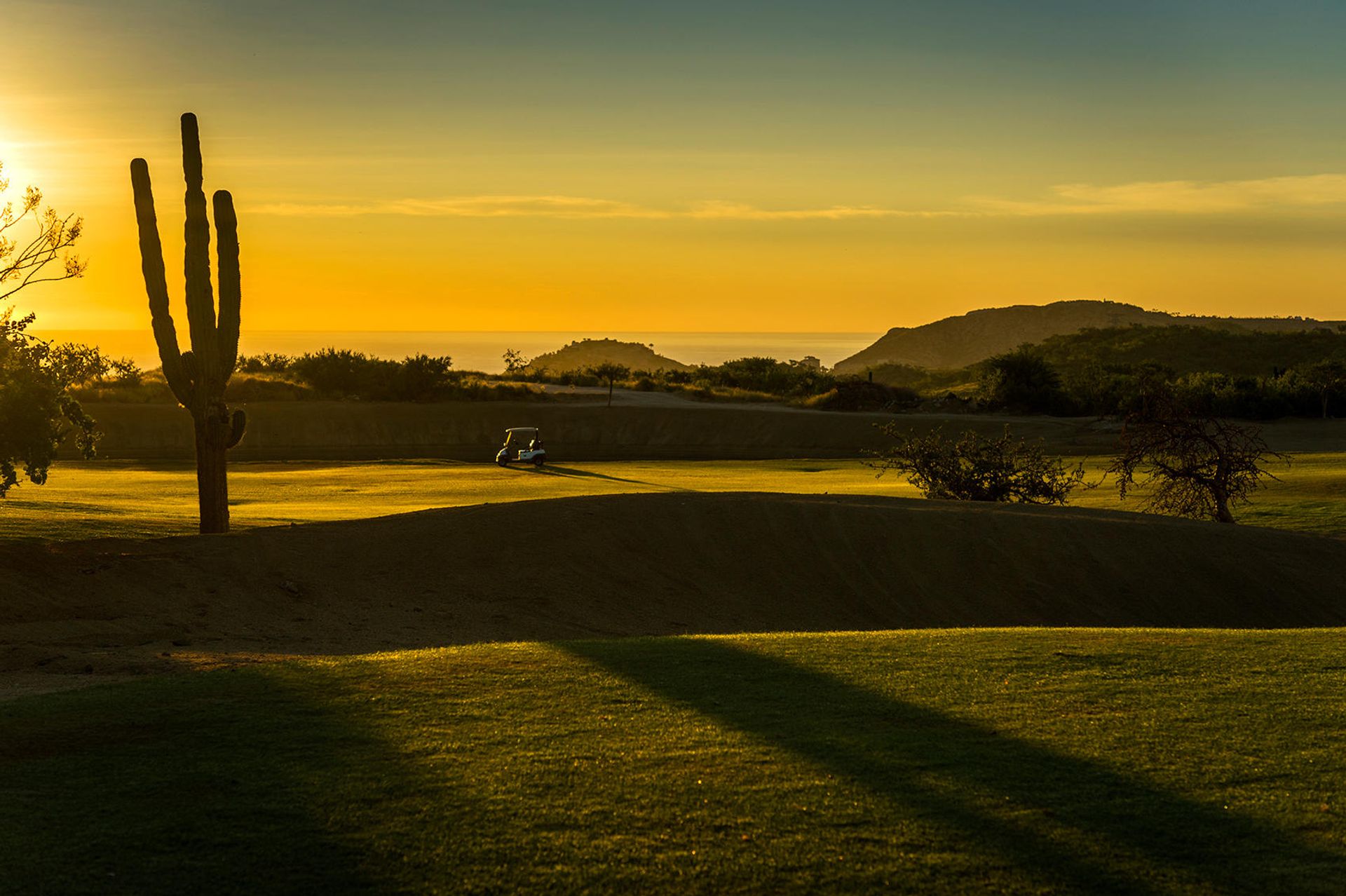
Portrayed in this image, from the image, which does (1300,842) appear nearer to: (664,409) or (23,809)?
(23,809)

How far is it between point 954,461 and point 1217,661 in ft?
63.5

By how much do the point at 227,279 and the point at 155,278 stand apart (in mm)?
1269

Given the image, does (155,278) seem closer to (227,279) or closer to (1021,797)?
(227,279)

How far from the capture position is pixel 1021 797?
294 inches

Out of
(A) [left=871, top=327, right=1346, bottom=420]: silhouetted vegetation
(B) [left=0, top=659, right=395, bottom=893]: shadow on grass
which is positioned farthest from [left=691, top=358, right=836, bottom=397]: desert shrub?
(B) [left=0, top=659, right=395, bottom=893]: shadow on grass

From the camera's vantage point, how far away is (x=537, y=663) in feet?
37.7

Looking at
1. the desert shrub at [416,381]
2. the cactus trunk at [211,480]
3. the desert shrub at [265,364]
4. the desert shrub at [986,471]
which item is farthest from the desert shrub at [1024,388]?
the cactus trunk at [211,480]

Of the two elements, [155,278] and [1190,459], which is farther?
[1190,459]

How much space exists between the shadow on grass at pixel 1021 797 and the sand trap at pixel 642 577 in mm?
6288

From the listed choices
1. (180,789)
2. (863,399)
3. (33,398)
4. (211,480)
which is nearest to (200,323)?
(211,480)

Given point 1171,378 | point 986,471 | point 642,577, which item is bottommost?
point 642,577

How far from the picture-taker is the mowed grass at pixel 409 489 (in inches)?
1007

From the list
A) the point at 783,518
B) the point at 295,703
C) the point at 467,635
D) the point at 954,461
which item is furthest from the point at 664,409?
the point at 295,703

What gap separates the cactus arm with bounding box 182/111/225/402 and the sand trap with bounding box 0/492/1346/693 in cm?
315
